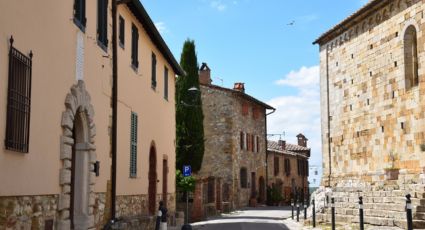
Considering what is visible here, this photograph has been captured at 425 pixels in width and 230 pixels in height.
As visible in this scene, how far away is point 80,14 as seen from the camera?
10797mm

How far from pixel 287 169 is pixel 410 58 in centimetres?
3447

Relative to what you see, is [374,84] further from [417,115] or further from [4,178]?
[4,178]

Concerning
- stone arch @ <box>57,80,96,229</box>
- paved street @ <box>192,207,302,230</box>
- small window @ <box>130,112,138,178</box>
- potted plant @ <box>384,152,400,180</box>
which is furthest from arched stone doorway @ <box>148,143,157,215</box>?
potted plant @ <box>384,152,400,180</box>

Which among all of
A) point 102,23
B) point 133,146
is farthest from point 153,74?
point 102,23

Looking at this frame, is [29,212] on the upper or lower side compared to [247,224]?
upper

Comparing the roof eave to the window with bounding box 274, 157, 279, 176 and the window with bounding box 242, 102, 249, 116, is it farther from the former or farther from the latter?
the window with bounding box 274, 157, 279, 176

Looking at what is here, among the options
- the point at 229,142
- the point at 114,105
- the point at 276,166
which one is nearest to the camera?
the point at 114,105

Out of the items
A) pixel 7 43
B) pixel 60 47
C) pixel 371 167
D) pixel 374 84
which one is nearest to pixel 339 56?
pixel 374 84

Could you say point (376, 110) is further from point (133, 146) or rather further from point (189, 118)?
point (189, 118)

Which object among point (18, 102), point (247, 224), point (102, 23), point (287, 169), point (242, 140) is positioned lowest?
point (247, 224)

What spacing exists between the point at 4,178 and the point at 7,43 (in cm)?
180

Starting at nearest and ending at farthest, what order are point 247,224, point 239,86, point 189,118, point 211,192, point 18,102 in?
point 18,102 < point 247,224 < point 211,192 < point 189,118 < point 239,86

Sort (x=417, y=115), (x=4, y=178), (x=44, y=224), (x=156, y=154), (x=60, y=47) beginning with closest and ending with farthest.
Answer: (x=4, y=178)
(x=44, y=224)
(x=60, y=47)
(x=417, y=115)
(x=156, y=154)

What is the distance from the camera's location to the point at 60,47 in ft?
31.3
